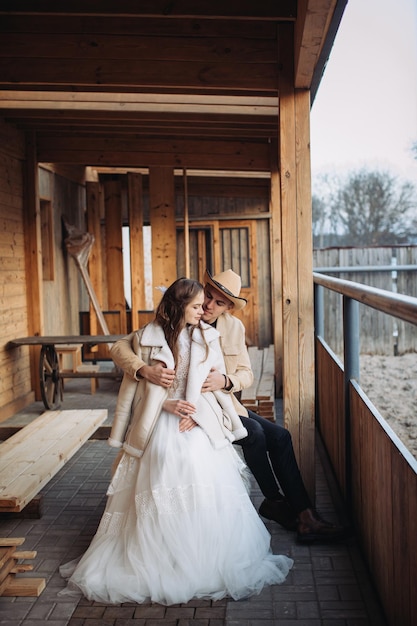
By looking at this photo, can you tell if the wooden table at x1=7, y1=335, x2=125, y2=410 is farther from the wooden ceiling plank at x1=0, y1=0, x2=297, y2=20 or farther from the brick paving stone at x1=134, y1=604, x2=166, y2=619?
the brick paving stone at x1=134, y1=604, x2=166, y2=619

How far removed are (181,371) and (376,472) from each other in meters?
1.11

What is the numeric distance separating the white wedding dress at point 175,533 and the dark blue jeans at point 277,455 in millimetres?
528

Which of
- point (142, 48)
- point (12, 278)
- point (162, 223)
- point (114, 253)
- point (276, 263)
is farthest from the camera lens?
point (114, 253)

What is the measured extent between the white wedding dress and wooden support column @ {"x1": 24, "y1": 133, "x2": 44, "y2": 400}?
5.46 meters

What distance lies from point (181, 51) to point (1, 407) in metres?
4.72

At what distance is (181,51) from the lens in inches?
190

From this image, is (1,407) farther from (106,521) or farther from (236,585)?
(236,585)

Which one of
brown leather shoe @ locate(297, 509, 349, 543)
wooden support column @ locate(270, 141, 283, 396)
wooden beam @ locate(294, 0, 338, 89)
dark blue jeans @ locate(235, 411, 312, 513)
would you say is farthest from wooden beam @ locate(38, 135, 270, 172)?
brown leather shoe @ locate(297, 509, 349, 543)

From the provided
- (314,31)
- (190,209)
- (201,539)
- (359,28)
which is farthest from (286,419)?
(359,28)

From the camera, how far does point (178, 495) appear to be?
3.51 m

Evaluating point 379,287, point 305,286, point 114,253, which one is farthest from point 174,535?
point 379,287

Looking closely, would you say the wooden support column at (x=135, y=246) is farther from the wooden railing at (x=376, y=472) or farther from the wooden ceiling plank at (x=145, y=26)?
the wooden ceiling plank at (x=145, y=26)

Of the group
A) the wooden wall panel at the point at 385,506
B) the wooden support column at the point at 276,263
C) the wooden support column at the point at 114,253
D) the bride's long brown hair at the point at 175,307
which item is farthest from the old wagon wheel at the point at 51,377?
the wooden wall panel at the point at 385,506

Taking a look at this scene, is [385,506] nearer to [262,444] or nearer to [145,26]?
[262,444]
